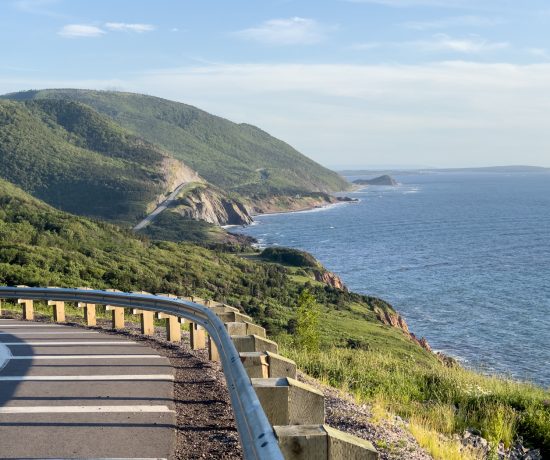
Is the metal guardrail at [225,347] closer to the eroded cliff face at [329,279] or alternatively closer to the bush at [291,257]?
the eroded cliff face at [329,279]

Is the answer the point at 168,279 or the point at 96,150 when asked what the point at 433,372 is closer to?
the point at 168,279

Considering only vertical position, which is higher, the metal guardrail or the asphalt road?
the metal guardrail

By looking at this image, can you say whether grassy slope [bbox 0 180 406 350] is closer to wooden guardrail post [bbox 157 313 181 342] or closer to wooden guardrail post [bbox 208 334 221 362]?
wooden guardrail post [bbox 157 313 181 342]

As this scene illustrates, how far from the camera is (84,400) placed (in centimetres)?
679

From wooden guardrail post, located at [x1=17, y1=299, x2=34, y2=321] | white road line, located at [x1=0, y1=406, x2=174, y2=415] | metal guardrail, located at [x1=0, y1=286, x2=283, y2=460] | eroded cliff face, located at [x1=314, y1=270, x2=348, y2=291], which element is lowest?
eroded cliff face, located at [x1=314, y1=270, x2=348, y2=291]

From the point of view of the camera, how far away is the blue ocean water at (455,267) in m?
47.5

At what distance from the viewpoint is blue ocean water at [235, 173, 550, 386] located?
4747 centimetres

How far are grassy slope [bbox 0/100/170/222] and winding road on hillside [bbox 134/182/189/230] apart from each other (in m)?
2.22

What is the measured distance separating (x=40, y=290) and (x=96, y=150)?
177 metres

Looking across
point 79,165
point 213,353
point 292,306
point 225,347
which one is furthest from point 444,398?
point 79,165

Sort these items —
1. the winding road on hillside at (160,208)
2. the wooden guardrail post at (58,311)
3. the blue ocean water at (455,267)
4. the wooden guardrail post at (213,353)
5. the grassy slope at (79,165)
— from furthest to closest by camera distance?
the grassy slope at (79,165)
the winding road on hillside at (160,208)
the blue ocean water at (455,267)
the wooden guardrail post at (58,311)
the wooden guardrail post at (213,353)

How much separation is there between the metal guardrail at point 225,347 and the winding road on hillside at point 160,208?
4371 inches

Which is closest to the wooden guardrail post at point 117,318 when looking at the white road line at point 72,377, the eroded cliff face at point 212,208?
the white road line at point 72,377

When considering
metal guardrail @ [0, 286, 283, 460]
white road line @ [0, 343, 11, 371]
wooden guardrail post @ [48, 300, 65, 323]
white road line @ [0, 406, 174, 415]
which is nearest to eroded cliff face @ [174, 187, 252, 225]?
wooden guardrail post @ [48, 300, 65, 323]
